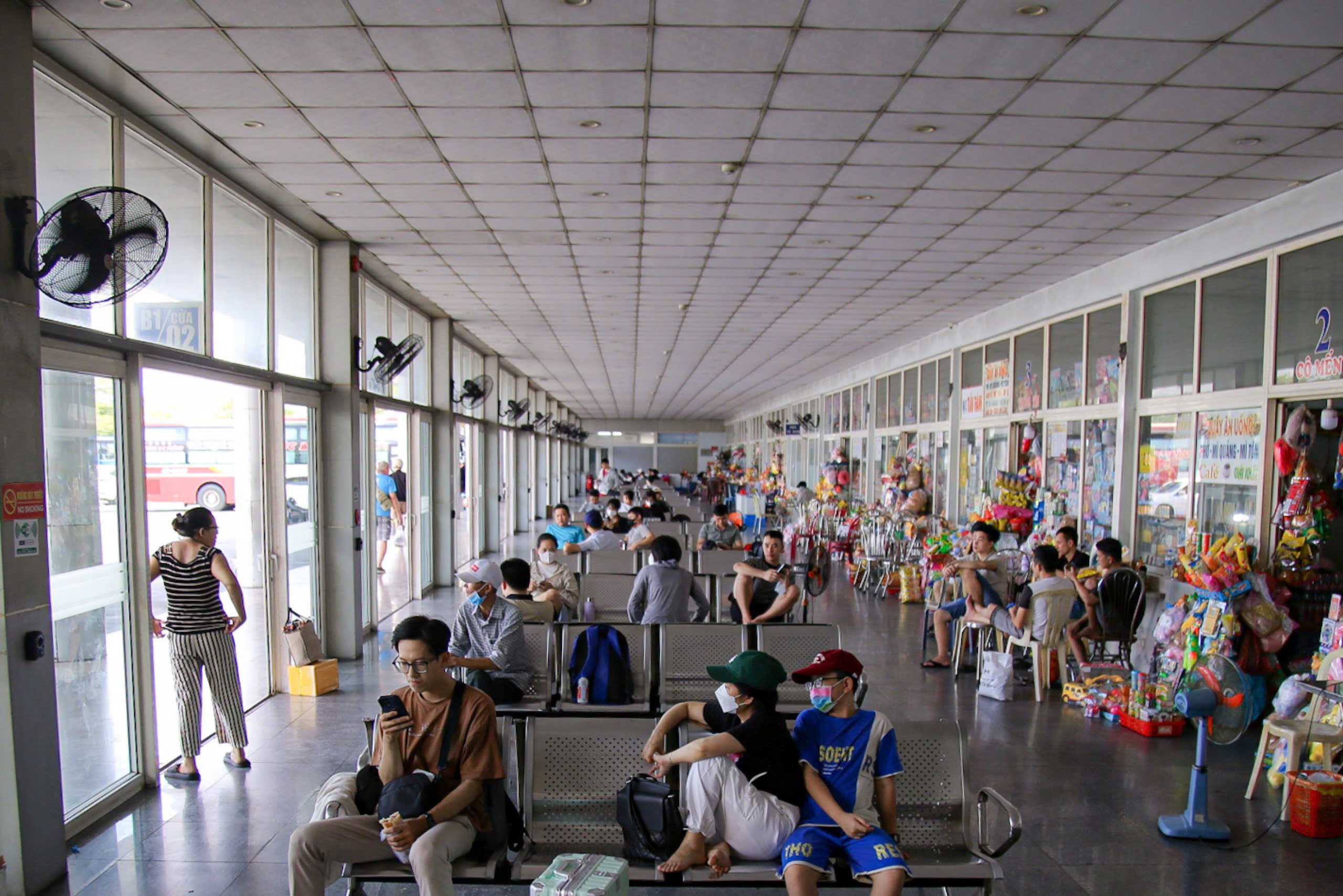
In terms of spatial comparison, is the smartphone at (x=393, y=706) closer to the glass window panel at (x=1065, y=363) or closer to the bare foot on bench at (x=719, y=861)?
the bare foot on bench at (x=719, y=861)

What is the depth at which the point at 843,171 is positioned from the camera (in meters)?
5.89

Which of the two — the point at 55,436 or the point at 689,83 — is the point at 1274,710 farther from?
the point at 55,436

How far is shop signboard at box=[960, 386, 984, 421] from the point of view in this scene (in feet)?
41.3

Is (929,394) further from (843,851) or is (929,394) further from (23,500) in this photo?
(23,500)

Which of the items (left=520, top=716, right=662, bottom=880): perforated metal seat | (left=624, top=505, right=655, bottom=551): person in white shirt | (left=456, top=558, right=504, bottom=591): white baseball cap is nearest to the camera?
(left=520, top=716, right=662, bottom=880): perforated metal seat

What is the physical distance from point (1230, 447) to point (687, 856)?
6.40 m

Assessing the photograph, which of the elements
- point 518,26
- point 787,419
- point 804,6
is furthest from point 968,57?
point 787,419

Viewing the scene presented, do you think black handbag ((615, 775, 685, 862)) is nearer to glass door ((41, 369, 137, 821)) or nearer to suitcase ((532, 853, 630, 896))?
suitcase ((532, 853, 630, 896))

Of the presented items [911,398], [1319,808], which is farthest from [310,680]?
[911,398]

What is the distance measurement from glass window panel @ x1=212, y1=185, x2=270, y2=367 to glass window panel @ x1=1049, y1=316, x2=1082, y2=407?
28.6ft

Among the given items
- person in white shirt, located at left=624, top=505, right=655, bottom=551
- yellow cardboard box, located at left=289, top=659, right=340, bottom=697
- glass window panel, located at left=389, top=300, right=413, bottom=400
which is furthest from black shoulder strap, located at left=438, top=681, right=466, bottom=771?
glass window panel, located at left=389, top=300, right=413, bottom=400

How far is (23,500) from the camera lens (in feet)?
12.2

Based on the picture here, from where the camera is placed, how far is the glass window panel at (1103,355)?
355 inches

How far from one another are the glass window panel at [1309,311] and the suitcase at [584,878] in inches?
241
